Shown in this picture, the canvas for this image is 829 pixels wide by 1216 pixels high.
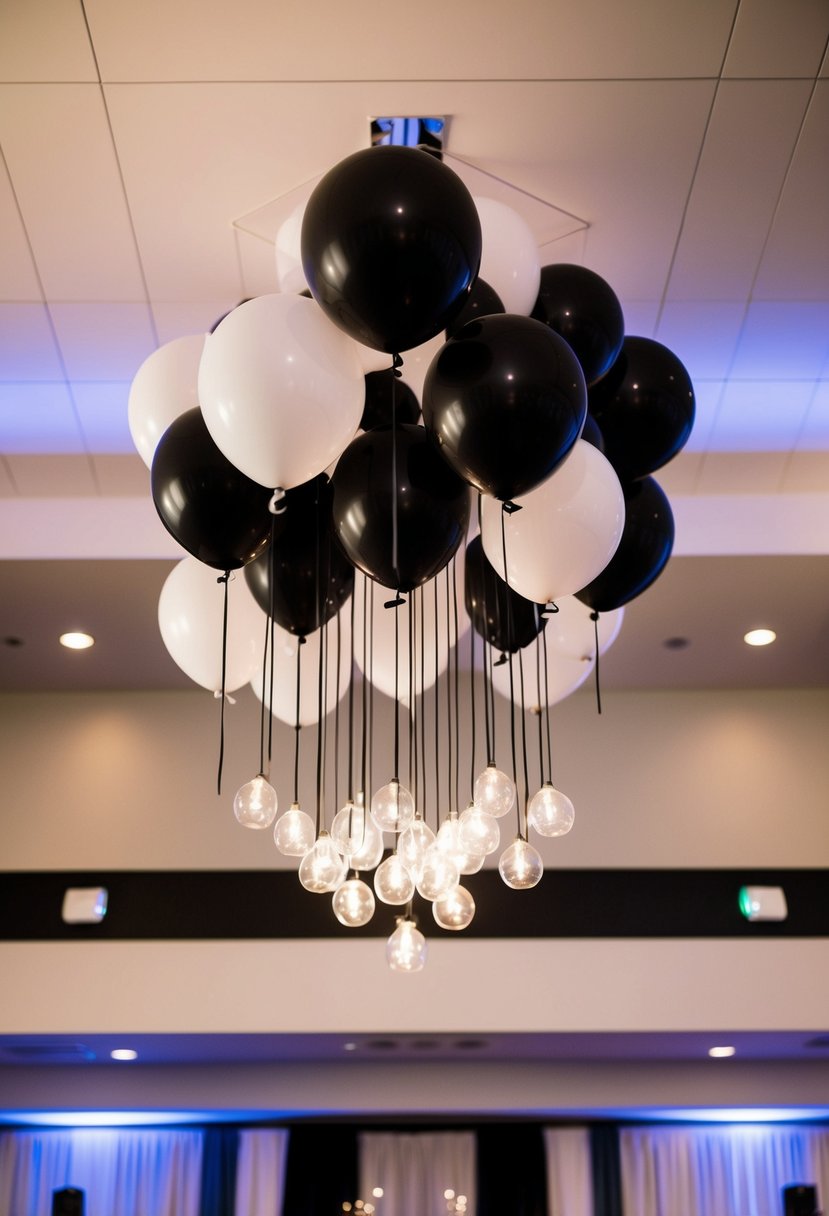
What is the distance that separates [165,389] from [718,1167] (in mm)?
5069

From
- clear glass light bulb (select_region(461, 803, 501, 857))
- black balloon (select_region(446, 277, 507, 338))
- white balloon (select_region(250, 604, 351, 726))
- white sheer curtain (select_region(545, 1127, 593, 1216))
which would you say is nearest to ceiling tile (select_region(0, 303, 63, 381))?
white balloon (select_region(250, 604, 351, 726))

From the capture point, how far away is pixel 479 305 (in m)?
2.06

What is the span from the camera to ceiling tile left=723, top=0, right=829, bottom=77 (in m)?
2.46

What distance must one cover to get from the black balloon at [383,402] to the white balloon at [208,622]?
0.44 meters

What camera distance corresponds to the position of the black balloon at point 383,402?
2.17 m

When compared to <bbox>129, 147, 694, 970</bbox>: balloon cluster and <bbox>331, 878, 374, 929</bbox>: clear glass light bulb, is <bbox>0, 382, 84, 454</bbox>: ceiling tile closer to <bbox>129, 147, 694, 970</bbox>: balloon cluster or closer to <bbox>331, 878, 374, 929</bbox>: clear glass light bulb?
<bbox>129, 147, 694, 970</bbox>: balloon cluster

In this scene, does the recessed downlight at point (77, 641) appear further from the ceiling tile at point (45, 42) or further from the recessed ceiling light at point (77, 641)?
the ceiling tile at point (45, 42)

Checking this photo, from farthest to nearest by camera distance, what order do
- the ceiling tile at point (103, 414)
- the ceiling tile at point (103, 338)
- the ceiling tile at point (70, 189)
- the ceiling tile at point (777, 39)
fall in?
the ceiling tile at point (103, 414)
the ceiling tile at point (103, 338)
the ceiling tile at point (70, 189)
the ceiling tile at point (777, 39)

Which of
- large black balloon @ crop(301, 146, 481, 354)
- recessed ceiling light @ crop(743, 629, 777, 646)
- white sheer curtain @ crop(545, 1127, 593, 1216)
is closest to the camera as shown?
large black balloon @ crop(301, 146, 481, 354)

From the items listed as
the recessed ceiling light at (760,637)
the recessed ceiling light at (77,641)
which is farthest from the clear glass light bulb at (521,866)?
the recessed ceiling light at (77,641)

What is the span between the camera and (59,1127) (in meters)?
5.72

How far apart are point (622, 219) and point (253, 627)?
1502mm

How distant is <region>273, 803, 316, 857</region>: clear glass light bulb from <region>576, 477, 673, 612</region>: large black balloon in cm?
73

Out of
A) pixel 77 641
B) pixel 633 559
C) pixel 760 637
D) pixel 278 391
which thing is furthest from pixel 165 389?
pixel 760 637
